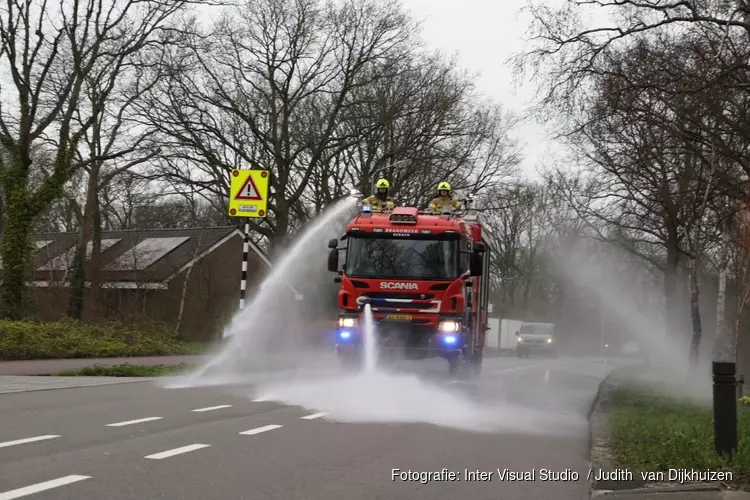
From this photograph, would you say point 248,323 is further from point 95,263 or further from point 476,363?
point 95,263

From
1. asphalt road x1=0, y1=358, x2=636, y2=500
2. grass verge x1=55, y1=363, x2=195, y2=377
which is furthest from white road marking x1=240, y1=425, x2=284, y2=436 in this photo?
grass verge x1=55, y1=363, x2=195, y2=377

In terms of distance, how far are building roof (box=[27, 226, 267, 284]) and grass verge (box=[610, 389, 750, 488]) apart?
2686 centimetres

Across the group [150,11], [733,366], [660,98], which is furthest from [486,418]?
[150,11]

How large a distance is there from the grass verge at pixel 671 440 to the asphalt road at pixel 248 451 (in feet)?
1.78

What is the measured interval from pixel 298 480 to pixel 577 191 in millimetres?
27782

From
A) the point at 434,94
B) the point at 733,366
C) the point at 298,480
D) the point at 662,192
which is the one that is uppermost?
the point at 434,94

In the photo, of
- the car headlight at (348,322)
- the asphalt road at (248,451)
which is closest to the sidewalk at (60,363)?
the asphalt road at (248,451)

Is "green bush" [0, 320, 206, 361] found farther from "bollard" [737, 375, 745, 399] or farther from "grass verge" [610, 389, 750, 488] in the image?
"bollard" [737, 375, 745, 399]

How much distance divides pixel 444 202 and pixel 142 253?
2447 centimetres

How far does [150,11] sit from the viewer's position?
28766 mm

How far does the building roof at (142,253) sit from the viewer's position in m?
36.8

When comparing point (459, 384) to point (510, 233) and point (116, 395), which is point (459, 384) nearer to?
point (116, 395)

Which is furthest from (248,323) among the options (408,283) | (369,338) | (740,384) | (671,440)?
(671,440)

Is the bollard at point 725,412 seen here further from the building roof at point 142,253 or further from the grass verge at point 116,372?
the building roof at point 142,253
